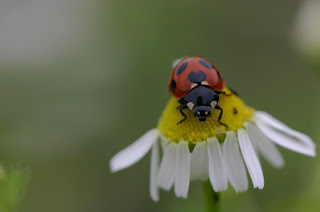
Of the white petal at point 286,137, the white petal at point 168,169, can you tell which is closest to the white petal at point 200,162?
the white petal at point 168,169

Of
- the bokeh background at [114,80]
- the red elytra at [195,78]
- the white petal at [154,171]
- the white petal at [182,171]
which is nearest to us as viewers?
the white petal at [182,171]

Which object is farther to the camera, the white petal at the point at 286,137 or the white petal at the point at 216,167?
the white petal at the point at 286,137

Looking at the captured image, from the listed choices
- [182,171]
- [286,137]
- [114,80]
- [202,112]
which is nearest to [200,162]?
[182,171]

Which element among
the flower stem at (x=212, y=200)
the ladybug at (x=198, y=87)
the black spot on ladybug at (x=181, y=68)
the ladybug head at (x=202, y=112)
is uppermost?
the black spot on ladybug at (x=181, y=68)

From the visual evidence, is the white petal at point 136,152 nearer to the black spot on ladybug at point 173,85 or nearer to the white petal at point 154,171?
the white petal at point 154,171

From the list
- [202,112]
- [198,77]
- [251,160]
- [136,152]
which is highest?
[198,77]

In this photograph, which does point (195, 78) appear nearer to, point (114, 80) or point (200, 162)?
point (200, 162)

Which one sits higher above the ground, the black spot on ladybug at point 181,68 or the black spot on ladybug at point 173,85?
the black spot on ladybug at point 181,68
